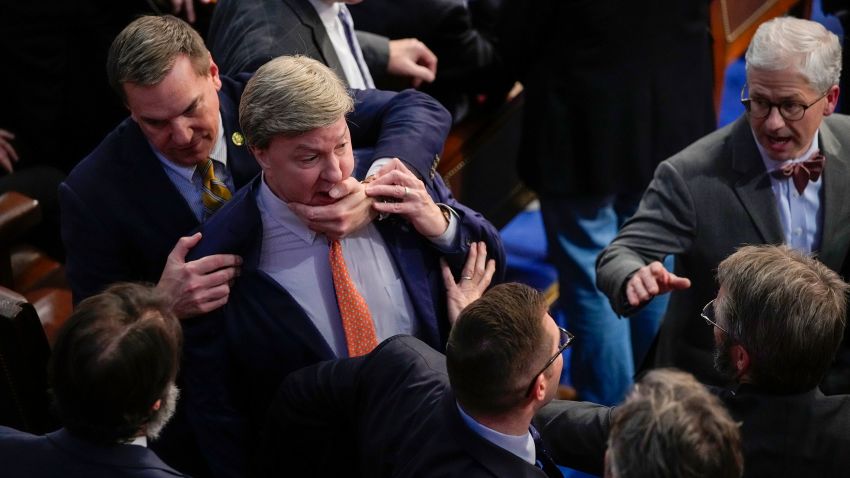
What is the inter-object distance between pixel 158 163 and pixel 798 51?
Result: 1.65 meters

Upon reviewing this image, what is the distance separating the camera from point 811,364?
2346 mm

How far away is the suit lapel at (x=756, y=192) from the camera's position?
3094 millimetres

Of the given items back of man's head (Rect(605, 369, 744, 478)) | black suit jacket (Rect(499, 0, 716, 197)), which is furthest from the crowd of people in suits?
black suit jacket (Rect(499, 0, 716, 197))

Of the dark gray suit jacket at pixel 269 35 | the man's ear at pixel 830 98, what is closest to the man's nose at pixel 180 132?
the dark gray suit jacket at pixel 269 35

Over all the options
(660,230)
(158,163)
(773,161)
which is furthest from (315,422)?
(773,161)

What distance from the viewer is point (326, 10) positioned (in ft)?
11.1

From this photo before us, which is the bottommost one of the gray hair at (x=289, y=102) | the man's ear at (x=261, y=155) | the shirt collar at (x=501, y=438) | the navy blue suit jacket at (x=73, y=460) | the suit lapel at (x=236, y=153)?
the shirt collar at (x=501, y=438)

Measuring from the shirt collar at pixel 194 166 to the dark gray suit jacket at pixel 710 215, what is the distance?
3.48 ft

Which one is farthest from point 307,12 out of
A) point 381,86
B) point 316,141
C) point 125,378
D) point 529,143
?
point 125,378

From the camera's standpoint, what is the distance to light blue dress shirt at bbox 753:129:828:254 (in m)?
3.12

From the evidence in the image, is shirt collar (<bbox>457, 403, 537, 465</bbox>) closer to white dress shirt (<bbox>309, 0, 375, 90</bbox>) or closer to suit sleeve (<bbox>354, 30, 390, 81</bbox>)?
white dress shirt (<bbox>309, 0, 375, 90</bbox>)

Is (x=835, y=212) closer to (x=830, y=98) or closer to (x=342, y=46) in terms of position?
(x=830, y=98)

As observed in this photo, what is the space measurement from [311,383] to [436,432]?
38 cm

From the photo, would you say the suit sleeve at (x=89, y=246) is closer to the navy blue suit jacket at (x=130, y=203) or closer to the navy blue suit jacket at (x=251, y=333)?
the navy blue suit jacket at (x=130, y=203)
